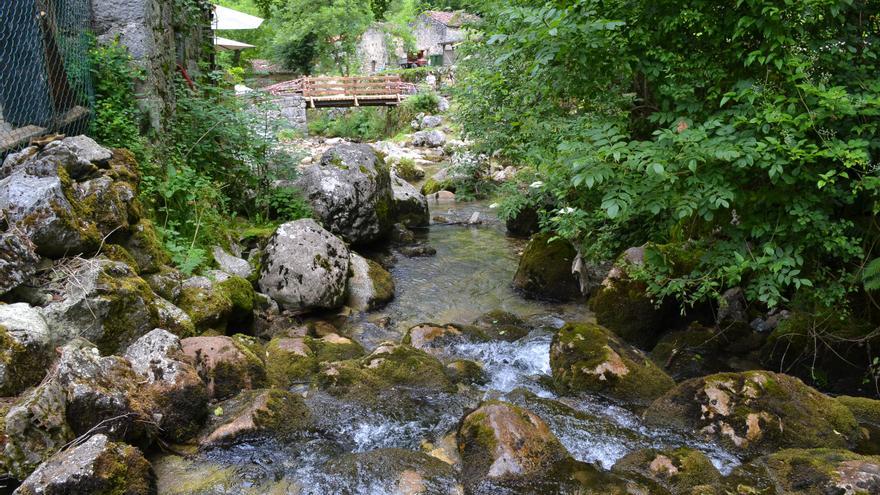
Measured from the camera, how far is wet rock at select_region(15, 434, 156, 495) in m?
2.92

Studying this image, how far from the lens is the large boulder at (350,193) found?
32.4 ft

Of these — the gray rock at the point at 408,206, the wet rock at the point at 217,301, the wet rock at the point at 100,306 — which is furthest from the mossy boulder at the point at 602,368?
the gray rock at the point at 408,206

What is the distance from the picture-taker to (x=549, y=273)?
838 centimetres

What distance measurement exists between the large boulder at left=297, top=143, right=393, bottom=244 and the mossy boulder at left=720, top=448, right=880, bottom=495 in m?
7.39

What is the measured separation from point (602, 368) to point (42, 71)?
19.6ft

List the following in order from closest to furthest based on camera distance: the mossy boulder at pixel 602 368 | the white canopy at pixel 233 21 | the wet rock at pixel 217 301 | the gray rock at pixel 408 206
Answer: the mossy boulder at pixel 602 368, the wet rock at pixel 217 301, the gray rock at pixel 408 206, the white canopy at pixel 233 21

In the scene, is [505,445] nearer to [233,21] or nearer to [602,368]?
[602,368]

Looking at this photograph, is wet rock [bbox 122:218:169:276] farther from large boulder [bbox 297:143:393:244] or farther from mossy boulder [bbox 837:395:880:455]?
mossy boulder [bbox 837:395:880:455]

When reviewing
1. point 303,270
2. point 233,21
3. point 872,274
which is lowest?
point 303,270

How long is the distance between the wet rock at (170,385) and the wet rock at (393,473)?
103 cm

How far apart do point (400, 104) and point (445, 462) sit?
2469 centimetres

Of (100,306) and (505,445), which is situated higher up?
(100,306)

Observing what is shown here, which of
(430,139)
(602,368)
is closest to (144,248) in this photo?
(602,368)

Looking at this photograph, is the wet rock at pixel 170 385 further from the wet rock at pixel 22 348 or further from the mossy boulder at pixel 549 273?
the mossy boulder at pixel 549 273
